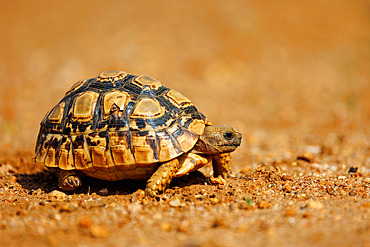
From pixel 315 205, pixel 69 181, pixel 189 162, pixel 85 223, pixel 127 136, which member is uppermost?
pixel 127 136

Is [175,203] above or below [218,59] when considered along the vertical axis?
below

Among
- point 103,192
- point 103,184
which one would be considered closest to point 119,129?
point 103,192

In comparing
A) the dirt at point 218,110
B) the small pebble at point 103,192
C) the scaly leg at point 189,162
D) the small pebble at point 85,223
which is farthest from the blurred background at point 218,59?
the small pebble at point 85,223

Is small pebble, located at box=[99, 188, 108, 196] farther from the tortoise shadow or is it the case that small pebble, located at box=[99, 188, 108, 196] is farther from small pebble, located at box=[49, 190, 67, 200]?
small pebble, located at box=[49, 190, 67, 200]

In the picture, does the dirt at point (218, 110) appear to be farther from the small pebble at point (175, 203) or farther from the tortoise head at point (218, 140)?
the tortoise head at point (218, 140)

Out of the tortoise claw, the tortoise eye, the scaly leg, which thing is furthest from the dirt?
the tortoise eye

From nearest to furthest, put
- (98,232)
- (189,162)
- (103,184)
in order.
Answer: (98,232), (189,162), (103,184)

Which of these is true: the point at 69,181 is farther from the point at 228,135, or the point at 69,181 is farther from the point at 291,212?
the point at 291,212
